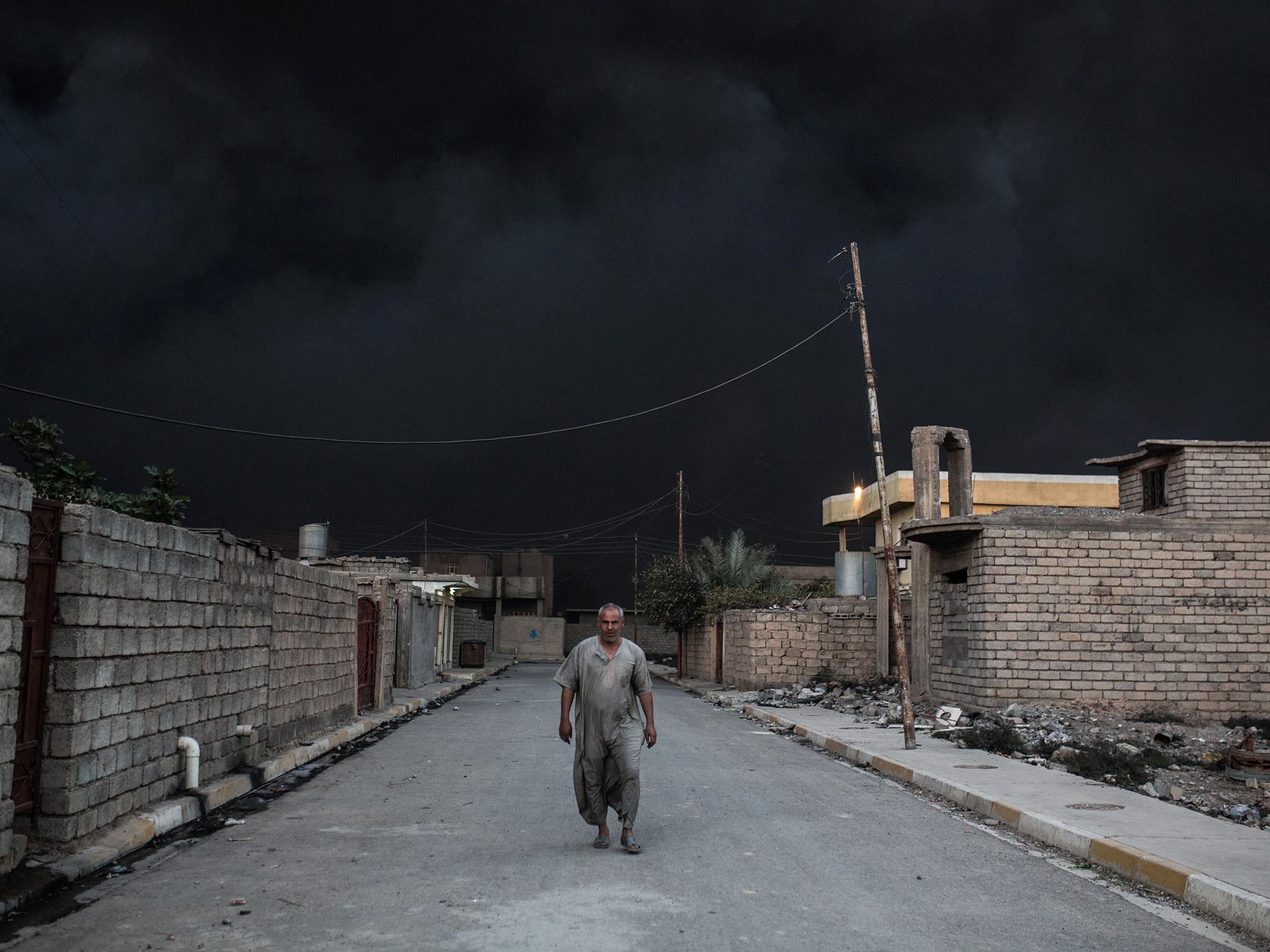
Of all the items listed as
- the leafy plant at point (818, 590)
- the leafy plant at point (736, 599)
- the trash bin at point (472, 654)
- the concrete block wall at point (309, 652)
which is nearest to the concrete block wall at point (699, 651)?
the leafy plant at point (736, 599)

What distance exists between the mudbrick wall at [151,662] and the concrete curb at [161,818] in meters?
0.14

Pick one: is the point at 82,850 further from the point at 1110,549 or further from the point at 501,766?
the point at 1110,549

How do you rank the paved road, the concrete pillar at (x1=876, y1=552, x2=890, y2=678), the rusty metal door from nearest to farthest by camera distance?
the paved road, the rusty metal door, the concrete pillar at (x1=876, y1=552, x2=890, y2=678)

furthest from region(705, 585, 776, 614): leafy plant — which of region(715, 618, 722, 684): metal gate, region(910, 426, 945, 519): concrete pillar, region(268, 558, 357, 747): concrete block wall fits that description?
region(268, 558, 357, 747): concrete block wall

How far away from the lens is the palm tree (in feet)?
116

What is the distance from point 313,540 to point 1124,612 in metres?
26.9

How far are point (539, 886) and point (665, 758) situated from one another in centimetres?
693

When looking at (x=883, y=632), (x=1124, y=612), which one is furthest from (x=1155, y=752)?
(x=883, y=632)

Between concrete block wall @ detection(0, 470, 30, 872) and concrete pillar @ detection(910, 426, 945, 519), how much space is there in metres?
17.3

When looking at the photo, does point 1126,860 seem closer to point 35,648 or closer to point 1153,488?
point 35,648

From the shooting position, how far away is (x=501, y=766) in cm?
1203

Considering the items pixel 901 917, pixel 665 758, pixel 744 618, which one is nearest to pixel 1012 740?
pixel 665 758

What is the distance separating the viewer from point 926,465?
21.0 meters

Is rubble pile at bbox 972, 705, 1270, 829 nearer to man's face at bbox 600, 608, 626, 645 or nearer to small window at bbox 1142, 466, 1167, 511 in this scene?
man's face at bbox 600, 608, 626, 645
